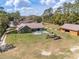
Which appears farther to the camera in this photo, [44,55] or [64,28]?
[64,28]

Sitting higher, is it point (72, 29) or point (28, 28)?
point (28, 28)

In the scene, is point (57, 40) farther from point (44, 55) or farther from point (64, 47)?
point (44, 55)

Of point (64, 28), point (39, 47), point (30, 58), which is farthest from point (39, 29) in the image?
point (30, 58)

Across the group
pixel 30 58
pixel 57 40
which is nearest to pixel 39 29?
pixel 57 40

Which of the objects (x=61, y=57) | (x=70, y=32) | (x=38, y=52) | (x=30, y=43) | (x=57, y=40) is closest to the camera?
(x=61, y=57)

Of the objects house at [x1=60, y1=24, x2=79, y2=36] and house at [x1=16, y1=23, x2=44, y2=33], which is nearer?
house at [x1=60, y1=24, x2=79, y2=36]

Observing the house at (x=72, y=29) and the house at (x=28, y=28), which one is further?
the house at (x=28, y=28)

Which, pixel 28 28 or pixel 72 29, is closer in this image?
pixel 72 29

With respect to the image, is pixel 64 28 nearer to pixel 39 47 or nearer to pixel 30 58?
pixel 39 47

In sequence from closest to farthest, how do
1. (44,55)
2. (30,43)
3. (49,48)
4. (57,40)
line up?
(44,55) < (49,48) < (30,43) < (57,40)
